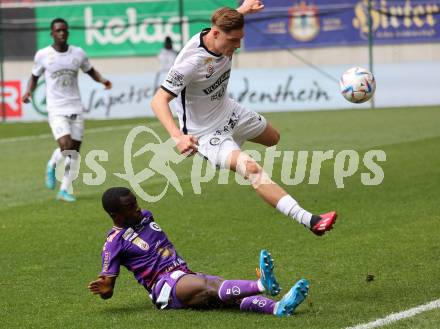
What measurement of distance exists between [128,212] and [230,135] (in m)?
1.61

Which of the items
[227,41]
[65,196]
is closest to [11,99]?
[65,196]

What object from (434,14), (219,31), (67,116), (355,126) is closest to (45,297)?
(219,31)

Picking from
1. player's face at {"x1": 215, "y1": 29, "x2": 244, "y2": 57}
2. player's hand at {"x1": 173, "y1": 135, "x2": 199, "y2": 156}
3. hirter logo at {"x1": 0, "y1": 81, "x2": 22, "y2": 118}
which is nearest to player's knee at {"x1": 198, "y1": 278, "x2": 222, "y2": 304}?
→ player's hand at {"x1": 173, "y1": 135, "x2": 199, "y2": 156}

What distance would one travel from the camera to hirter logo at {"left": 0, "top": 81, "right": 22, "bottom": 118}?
28328mm

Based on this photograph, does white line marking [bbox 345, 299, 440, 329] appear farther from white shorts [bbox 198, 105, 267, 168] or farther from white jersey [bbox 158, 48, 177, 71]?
white jersey [bbox 158, 48, 177, 71]

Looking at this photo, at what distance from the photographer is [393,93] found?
89.5 ft

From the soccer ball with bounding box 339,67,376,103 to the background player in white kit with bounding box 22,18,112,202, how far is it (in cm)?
528

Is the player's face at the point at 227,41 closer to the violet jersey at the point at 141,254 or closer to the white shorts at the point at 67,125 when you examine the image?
the violet jersey at the point at 141,254

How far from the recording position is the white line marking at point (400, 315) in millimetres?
6953

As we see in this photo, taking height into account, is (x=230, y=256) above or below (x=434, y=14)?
above

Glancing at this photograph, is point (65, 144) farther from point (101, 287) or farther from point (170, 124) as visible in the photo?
point (101, 287)

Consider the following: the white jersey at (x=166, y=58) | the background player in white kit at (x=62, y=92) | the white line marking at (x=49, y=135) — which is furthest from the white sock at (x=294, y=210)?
the white jersey at (x=166, y=58)

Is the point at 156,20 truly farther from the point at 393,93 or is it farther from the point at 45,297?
the point at 45,297

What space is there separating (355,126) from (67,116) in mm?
9207
